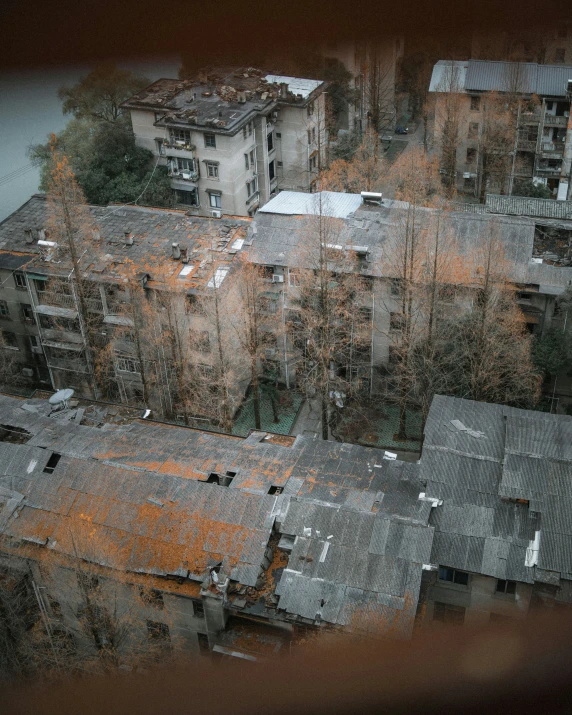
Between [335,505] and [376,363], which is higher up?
[335,505]

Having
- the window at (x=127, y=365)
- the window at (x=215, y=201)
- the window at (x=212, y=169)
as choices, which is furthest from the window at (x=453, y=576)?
the window at (x=212, y=169)

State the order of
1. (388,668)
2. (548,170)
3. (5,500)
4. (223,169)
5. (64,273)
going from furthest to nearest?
(548,170), (223,169), (64,273), (5,500), (388,668)

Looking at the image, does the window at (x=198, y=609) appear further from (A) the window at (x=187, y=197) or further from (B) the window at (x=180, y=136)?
(B) the window at (x=180, y=136)

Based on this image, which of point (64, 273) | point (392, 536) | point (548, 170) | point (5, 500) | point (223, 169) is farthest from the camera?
point (548, 170)

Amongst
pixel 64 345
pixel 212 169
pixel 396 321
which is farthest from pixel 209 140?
pixel 396 321

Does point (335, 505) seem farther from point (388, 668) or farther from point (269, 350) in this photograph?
point (388, 668)

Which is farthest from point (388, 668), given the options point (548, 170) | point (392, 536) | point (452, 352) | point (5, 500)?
point (548, 170)

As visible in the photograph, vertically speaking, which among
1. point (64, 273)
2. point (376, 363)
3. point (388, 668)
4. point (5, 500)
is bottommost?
point (376, 363)

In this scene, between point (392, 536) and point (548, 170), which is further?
point (548, 170)
